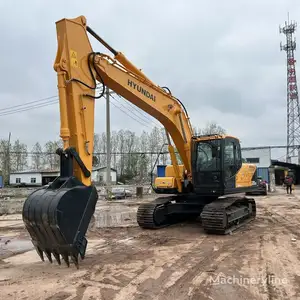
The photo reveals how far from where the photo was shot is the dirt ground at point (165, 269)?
5.20 meters

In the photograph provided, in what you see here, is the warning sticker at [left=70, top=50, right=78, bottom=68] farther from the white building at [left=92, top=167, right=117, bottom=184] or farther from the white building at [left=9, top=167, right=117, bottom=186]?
the white building at [left=92, top=167, right=117, bottom=184]

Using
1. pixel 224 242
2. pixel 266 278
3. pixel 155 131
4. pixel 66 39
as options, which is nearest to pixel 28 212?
pixel 66 39

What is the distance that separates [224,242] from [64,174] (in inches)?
180

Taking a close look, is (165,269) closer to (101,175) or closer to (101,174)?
(101,175)

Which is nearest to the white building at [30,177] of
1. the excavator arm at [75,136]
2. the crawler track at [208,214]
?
the crawler track at [208,214]

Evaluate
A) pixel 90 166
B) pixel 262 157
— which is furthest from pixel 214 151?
pixel 262 157

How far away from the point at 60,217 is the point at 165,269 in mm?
2159

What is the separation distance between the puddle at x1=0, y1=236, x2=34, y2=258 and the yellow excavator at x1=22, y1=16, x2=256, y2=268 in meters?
1.96

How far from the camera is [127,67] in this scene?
8703mm

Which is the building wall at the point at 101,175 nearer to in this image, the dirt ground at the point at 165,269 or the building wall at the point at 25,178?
the building wall at the point at 25,178

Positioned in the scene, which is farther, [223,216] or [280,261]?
[223,216]

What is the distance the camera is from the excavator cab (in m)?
10.4

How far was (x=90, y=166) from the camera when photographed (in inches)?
264

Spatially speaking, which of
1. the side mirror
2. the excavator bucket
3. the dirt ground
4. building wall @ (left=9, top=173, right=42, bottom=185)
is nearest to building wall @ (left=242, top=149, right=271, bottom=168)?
building wall @ (left=9, top=173, right=42, bottom=185)
